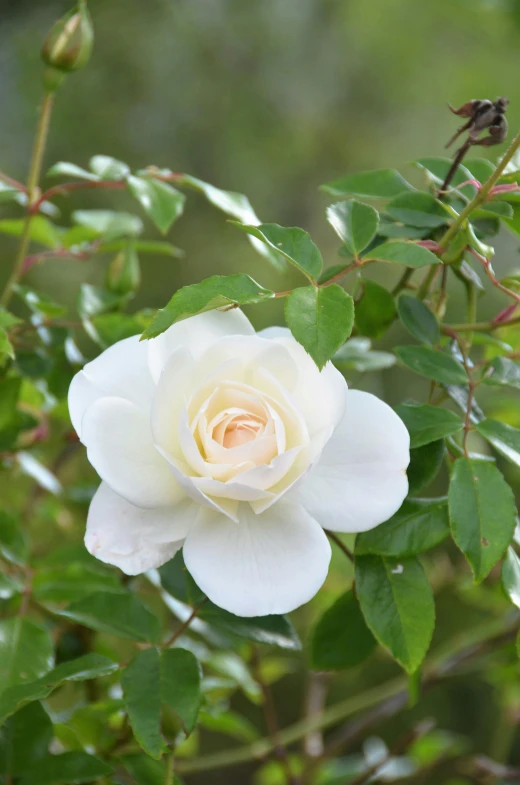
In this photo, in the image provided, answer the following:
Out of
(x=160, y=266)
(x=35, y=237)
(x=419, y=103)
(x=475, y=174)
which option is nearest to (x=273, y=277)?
(x=160, y=266)

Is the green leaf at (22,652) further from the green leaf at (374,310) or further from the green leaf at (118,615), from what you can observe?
the green leaf at (374,310)

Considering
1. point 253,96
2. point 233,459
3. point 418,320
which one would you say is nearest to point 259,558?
point 233,459

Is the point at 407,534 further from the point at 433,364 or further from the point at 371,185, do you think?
the point at 371,185

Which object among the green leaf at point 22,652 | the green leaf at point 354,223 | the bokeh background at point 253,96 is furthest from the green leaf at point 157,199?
the bokeh background at point 253,96

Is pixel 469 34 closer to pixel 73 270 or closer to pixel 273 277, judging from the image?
pixel 273 277

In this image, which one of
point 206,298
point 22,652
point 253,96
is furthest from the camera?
point 253,96
